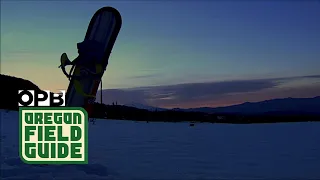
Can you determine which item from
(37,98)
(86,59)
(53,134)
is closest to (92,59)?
(86,59)

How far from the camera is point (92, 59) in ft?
37.2

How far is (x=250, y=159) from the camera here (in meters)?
15.5

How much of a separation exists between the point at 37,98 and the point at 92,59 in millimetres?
2376

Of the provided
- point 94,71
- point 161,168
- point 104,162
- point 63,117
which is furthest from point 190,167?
point 63,117

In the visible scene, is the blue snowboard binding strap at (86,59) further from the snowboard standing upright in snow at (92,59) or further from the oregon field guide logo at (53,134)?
the oregon field guide logo at (53,134)

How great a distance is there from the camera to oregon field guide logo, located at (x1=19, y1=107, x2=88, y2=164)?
8.80 m

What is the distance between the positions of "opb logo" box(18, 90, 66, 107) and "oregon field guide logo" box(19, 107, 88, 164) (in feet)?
0.59

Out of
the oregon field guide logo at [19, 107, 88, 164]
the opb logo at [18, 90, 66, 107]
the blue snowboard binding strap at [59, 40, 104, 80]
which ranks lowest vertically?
the oregon field guide logo at [19, 107, 88, 164]

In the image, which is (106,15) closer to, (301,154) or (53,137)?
(53,137)

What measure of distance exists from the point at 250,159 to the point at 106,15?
25.6 feet

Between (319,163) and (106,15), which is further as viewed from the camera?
(319,163)

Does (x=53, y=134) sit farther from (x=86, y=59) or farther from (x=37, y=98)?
(x=86, y=59)

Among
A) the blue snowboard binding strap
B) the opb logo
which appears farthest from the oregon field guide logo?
the blue snowboard binding strap

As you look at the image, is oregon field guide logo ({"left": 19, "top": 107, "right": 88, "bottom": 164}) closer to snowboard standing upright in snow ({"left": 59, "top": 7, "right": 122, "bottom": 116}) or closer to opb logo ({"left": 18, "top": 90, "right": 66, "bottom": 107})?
opb logo ({"left": 18, "top": 90, "right": 66, "bottom": 107})
